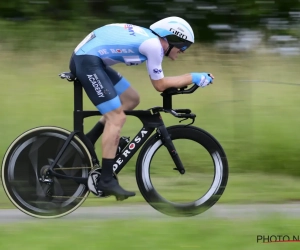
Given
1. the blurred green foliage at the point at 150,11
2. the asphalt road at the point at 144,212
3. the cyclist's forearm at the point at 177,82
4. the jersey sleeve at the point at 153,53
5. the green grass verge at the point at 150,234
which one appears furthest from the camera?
the blurred green foliage at the point at 150,11

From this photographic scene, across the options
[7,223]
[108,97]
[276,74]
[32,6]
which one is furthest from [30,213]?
[32,6]

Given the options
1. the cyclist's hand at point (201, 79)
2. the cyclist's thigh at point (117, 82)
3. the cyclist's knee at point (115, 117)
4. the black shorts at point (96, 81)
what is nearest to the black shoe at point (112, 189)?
the cyclist's knee at point (115, 117)

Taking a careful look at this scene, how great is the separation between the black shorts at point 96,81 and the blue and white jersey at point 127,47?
0.06 metres

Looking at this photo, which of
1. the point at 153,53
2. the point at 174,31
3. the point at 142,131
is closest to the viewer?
the point at 153,53

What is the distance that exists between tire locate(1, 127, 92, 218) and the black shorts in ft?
1.33

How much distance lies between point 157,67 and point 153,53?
0.12m

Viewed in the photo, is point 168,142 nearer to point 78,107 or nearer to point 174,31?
point 78,107

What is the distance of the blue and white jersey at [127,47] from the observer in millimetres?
5969

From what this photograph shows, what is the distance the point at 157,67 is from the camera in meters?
5.98

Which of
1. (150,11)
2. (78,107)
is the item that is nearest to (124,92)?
(78,107)

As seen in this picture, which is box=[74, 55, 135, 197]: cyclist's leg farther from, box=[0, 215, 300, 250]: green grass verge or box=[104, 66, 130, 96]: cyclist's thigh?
box=[0, 215, 300, 250]: green grass verge

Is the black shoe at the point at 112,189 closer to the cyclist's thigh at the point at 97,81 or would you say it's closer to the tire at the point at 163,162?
the tire at the point at 163,162

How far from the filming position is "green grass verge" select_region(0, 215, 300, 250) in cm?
502

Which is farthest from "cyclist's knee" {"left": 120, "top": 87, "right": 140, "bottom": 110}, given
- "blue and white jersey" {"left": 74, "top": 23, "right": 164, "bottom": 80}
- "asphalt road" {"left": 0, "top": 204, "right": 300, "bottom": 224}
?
"asphalt road" {"left": 0, "top": 204, "right": 300, "bottom": 224}
